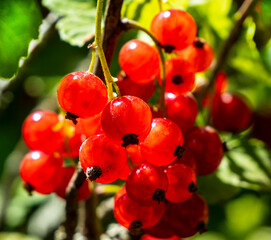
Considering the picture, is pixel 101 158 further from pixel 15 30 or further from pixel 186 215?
pixel 15 30

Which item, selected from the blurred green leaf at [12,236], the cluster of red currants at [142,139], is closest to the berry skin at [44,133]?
the cluster of red currants at [142,139]

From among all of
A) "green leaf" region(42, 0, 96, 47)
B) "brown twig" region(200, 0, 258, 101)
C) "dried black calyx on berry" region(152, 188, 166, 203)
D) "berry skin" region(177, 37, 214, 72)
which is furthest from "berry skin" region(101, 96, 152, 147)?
"brown twig" region(200, 0, 258, 101)

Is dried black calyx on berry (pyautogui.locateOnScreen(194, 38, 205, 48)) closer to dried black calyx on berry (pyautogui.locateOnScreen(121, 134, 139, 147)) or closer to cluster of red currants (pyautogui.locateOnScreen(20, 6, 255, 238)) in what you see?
cluster of red currants (pyautogui.locateOnScreen(20, 6, 255, 238))

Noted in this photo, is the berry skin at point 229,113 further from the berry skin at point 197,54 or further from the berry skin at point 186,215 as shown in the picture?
the berry skin at point 186,215

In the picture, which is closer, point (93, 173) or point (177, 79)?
point (93, 173)

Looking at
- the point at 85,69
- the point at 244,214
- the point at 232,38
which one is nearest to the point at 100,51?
the point at 232,38

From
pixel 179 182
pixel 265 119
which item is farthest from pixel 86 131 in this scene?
pixel 265 119
